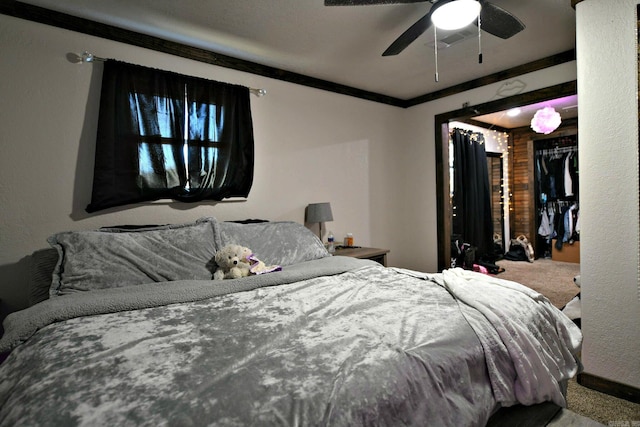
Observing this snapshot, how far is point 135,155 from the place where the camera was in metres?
2.64

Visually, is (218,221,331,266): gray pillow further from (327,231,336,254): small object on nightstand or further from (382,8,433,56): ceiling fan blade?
(382,8,433,56): ceiling fan blade

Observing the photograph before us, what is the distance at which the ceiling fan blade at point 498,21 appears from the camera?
2.04 metres

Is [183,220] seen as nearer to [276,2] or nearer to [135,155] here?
[135,155]

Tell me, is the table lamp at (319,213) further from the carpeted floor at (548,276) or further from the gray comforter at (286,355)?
the carpeted floor at (548,276)

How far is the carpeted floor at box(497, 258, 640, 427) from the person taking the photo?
70.9 inches

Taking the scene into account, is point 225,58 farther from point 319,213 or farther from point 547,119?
point 547,119

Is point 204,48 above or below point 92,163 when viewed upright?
above

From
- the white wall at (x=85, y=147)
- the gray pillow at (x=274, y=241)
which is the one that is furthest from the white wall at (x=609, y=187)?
the white wall at (x=85, y=147)

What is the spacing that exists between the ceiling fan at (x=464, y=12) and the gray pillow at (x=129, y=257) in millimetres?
1728

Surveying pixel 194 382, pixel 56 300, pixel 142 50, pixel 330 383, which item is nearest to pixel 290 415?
pixel 330 383

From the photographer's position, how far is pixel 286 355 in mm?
1065

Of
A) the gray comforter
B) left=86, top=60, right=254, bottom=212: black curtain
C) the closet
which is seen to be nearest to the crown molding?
left=86, top=60, right=254, bottom=212: black curtain

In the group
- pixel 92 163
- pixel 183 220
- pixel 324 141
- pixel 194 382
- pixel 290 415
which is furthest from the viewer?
pixel 324 141

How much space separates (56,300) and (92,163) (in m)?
1.25
